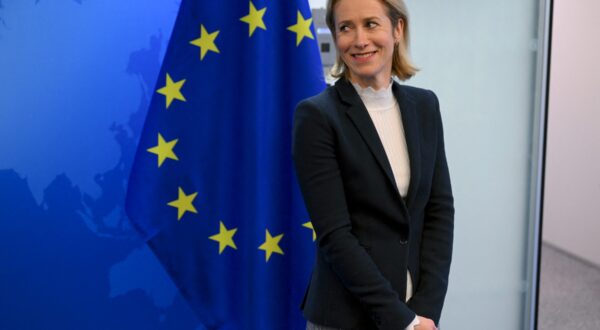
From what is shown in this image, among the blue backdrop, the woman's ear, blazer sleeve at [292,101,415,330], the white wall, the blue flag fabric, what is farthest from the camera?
the white wall

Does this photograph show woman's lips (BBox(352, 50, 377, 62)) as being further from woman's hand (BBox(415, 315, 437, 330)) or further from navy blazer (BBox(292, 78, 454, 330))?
woman's hand (BBox(415, 315, 437, 330))

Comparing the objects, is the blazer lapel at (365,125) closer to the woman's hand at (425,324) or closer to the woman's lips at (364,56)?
the woman's lips at (364,56)

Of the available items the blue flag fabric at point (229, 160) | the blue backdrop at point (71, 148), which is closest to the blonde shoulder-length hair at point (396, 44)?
the blue flag fabric at point (229, 160)

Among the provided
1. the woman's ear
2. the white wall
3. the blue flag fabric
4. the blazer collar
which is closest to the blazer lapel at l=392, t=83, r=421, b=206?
the blazer collar

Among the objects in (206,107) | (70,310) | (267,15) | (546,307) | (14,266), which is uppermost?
(267,15)

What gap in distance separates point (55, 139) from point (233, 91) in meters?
0.70

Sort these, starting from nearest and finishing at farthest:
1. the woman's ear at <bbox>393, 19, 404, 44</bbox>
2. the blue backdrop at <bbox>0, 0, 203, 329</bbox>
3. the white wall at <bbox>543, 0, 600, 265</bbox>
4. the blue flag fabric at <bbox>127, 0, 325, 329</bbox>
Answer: the woman's ear at <bbox>393, 19, 404, 44</bbox> → the blue flag fabric at <bbox>127, 0, 325, 329</bbox> → the blue backdrop at <bbox>0, 0, 203, 329</bbox> → the white wall at <bbox>543, 0, 600, 265</bbox>

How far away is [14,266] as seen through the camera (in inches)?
87.0

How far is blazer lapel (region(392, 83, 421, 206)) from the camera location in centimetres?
139

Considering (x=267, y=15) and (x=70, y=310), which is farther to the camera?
(x=70, y=310)

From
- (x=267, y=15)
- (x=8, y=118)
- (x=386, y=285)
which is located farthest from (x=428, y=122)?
(x=8, y=118)

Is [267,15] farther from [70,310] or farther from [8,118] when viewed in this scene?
[70,310]

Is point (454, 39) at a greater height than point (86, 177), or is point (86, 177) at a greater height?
point (454, 39)

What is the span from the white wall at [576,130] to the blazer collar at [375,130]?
10.4 ft
